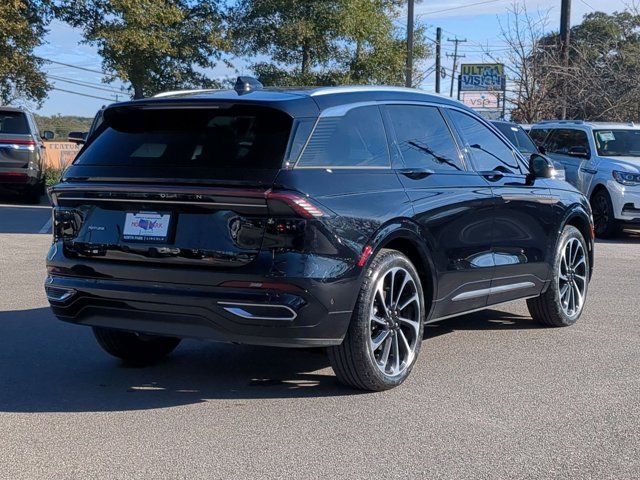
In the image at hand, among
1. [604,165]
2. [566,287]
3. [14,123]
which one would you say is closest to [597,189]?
[604,165]

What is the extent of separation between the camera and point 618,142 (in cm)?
1669

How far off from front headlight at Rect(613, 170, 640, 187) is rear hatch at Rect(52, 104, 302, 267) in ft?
37.5

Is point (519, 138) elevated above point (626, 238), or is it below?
above

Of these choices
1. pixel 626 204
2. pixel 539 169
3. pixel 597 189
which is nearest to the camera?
pixel 539 169

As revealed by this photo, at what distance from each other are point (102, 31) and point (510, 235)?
61.5 ft

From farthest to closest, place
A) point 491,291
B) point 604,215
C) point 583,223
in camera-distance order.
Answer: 1. point 604,215
2. point 583,223
3. point 491,291

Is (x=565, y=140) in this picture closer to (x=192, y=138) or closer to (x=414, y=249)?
(x=414, y=249)

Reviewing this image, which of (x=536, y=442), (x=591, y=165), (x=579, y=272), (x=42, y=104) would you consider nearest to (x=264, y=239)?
(x=536, y=442)

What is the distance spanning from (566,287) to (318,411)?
339cm

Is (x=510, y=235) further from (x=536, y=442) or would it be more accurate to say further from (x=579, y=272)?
(x=536, y=442)

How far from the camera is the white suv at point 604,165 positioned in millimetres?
15523

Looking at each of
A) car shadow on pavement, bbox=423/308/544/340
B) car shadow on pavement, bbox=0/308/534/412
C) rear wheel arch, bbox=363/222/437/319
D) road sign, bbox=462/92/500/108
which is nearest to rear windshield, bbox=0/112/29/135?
car shadow on pavement, bbox=0/308/534/412

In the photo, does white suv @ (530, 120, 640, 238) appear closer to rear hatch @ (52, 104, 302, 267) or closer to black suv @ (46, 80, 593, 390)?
black suv @ (46, 80, 593, 390)

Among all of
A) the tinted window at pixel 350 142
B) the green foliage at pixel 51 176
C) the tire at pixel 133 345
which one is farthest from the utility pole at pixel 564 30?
the tire at pixel 133 345
